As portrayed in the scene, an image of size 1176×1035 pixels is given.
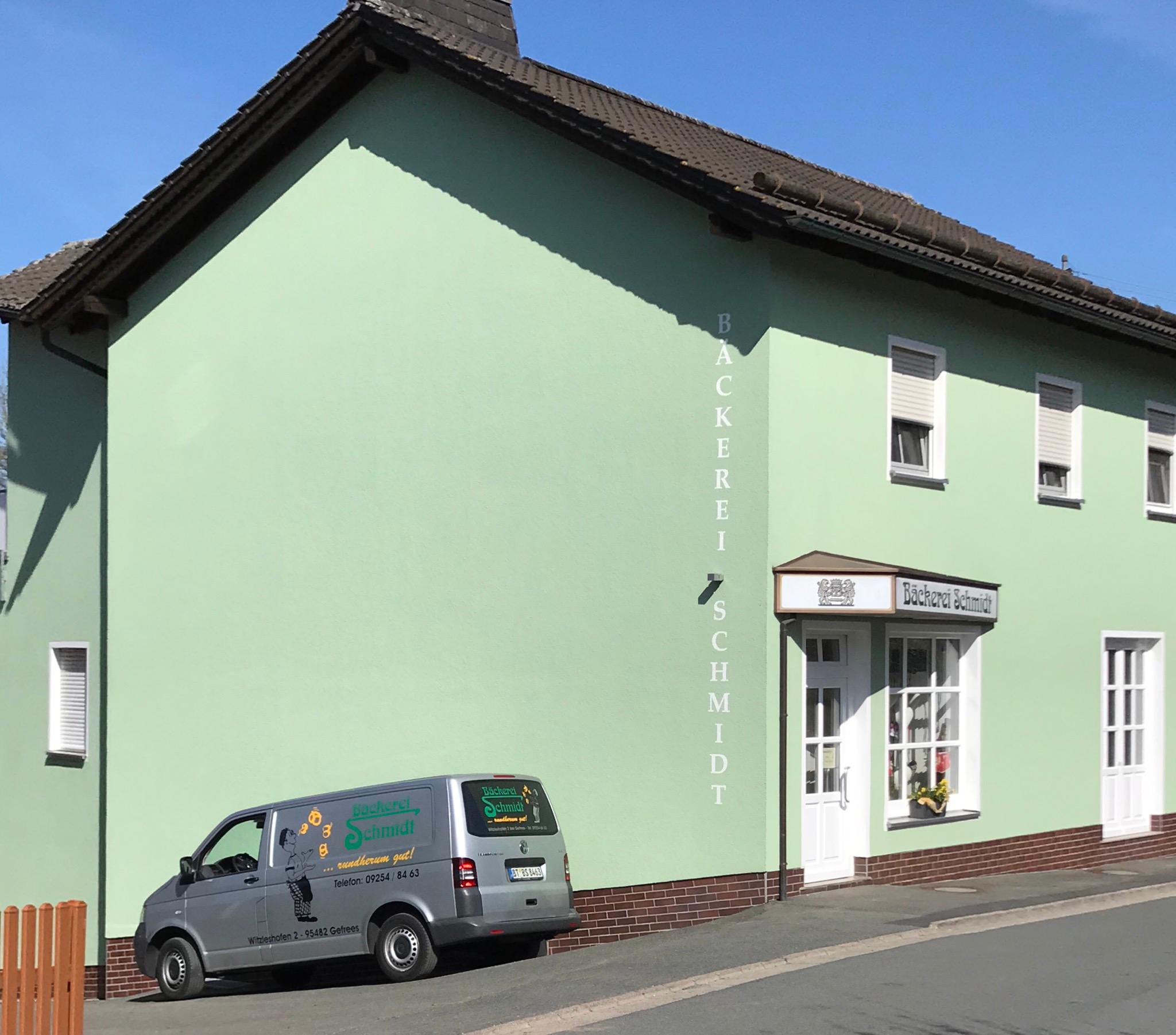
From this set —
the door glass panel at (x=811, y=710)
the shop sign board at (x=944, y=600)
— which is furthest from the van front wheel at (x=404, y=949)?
the shop sign board at (x=944, y=600)

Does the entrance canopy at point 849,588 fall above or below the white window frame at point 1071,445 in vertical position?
below

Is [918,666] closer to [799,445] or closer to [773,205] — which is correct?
[799,445]

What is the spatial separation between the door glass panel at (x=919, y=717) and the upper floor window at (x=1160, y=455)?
5.24 m

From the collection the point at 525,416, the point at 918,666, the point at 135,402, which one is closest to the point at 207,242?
the point at 135,402

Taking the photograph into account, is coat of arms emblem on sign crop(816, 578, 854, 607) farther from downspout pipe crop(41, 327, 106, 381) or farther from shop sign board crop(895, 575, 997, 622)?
downspout pipe crop(41, 327, 106, 381)

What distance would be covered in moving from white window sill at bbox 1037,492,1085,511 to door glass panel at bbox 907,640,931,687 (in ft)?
8.20

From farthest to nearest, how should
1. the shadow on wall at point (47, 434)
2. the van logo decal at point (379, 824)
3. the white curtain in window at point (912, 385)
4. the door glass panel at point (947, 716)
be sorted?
1. the shadow on wall at point (47, 434)
2. the door glass panel at point (947, 716)
3. the white curtain in window at point (912, 385)
4. the van logo decal at point (379, 824)

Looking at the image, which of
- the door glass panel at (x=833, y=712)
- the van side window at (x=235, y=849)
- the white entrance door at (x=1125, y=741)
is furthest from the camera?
the white entrance door at (x=1125, y=741)

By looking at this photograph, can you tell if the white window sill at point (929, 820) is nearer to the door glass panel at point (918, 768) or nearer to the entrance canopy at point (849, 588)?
the door glass panel at point (918, 768)

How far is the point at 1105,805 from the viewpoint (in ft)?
60.3

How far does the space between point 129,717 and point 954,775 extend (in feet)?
30.1

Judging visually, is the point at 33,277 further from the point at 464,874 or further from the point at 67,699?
the point at 464,874

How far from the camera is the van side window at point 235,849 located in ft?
46.9

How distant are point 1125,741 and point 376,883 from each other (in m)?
9.98
